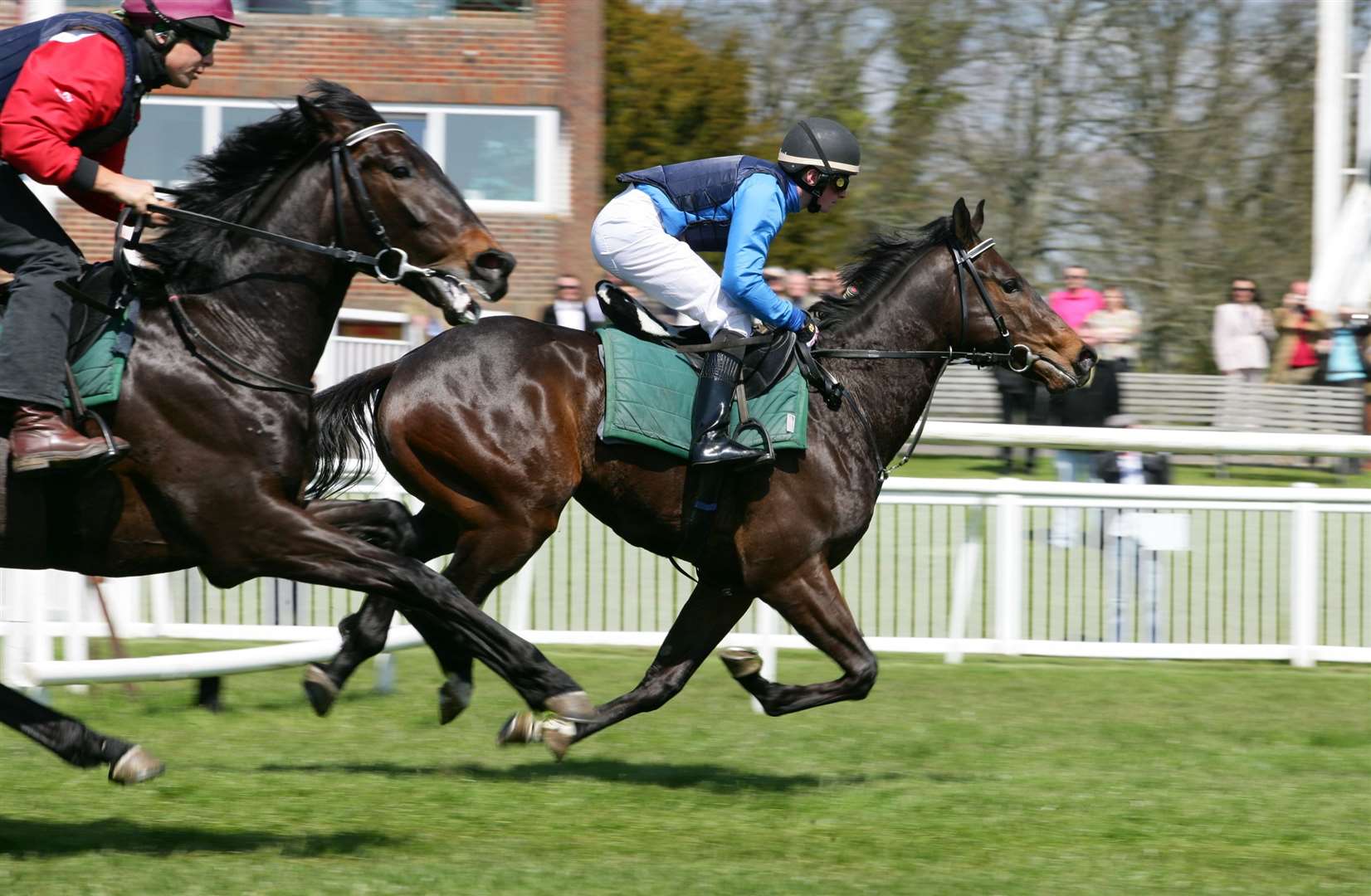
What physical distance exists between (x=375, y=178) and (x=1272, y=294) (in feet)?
65.1

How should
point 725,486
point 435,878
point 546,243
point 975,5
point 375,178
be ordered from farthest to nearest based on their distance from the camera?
point 975,5, point 546,243, point 725,486, point 375,178, point 435,878

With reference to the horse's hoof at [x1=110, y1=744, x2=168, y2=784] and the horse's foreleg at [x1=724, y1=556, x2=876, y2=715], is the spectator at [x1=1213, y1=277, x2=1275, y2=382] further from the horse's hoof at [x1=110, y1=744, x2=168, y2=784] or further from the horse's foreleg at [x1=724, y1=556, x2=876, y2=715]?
the horse's hoof at [x1=110, y1=744, x2=168, y2=784]

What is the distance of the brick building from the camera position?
1795 cm

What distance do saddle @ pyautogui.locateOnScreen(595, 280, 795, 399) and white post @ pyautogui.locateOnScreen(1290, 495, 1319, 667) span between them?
348cm

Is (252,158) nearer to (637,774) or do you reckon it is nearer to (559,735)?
(559,735)

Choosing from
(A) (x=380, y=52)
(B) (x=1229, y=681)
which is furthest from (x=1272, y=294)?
(B) (x=1229, y=681)

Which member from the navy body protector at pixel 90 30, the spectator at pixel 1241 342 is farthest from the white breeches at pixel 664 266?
the spectator at pixel 1241 342

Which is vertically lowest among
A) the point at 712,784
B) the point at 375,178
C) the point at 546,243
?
the point at 712,784

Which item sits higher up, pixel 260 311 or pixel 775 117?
pixel 775 117

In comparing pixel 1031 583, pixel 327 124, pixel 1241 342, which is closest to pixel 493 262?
pixel 327 124

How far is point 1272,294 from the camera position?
22.8 m

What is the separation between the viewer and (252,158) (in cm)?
494

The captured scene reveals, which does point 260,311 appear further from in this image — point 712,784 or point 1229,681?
point 1229,681

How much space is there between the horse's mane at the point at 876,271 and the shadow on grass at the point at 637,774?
1.58 metres
